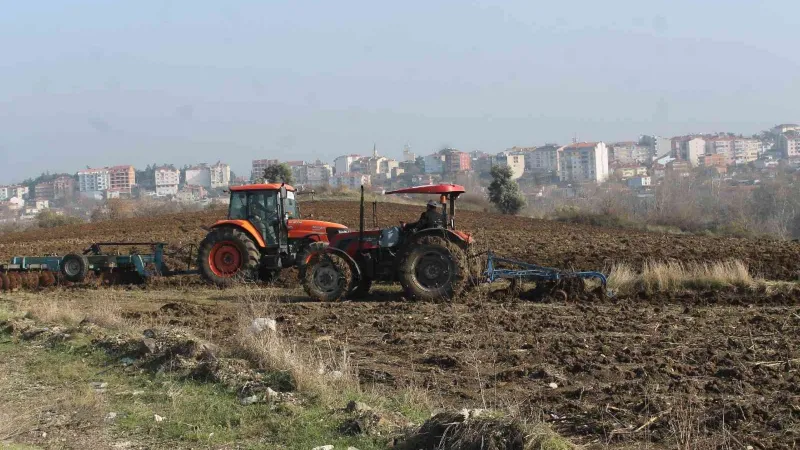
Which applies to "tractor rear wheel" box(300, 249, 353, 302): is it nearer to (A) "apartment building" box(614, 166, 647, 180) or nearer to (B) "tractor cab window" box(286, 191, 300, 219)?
(B) "tractor cab window" box(286, 191, 300, 219)

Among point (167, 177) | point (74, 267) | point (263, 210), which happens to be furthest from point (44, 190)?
point (263, 210)

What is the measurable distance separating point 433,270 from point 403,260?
0.53 meters

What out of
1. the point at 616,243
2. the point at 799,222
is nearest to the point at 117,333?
the point at 616,243

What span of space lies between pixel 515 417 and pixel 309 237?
12.3 m

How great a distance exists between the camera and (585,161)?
147625mm

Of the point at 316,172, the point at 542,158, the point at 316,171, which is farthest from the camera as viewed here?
the point at 542,158

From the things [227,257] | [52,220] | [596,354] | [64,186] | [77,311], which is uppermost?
[64,186]

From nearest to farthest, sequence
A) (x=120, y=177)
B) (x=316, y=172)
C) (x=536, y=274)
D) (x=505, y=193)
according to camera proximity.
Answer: (x=536, y=274) → (x=505, y=193) → (x=316, y=172) → (x=120, y=177)

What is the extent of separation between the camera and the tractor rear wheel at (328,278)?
50.8ft

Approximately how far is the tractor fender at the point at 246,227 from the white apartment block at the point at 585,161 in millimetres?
125401

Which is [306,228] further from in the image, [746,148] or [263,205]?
[746,148]

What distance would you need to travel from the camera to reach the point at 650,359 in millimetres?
9508

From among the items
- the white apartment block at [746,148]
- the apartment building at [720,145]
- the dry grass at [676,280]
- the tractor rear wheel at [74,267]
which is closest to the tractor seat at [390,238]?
the dry grass at [676,280]

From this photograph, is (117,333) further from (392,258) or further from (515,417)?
(515,417)
